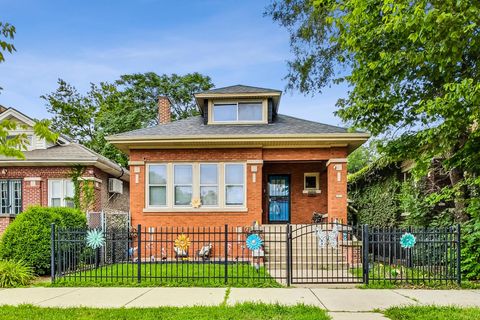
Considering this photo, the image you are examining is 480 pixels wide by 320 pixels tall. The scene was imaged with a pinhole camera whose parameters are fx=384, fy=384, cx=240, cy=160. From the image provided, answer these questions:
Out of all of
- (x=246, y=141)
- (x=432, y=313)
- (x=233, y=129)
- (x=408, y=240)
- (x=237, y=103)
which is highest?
(x=237, y=103)

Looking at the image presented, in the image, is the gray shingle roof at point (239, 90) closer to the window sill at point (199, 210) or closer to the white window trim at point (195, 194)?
the white window trim at point (195, 194)

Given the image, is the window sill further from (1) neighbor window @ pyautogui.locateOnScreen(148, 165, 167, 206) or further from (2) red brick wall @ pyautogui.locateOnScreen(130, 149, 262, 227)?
(1) neighbor window @ pyautogui.locateOnScreen(148, 165, 167, 206)

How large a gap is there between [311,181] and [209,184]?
4.64 m

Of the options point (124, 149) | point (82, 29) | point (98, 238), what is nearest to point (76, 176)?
point (124, 149)

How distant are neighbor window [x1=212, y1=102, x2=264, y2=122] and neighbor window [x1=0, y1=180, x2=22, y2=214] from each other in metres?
9.44

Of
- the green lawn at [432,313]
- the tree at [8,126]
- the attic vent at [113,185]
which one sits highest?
the tree at [8,126]

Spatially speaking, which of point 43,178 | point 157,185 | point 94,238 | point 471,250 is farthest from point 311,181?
point 43,178

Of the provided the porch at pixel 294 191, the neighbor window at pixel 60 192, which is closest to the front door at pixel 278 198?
the porch at pixel 294 191

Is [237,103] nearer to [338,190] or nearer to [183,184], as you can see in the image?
[183,184]

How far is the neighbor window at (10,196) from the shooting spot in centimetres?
1705

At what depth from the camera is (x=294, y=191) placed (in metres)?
16.5

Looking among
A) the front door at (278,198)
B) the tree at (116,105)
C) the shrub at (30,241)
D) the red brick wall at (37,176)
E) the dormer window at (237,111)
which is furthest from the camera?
the tree at (116,105)

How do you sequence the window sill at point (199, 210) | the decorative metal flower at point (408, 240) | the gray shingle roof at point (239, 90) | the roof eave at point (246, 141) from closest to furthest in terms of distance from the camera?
the decorative metal flower at point (408, 240) < the roof eave at point (246, 141) < the window sill at point (199, 210) < the gray shingle roof at point (239, 90)

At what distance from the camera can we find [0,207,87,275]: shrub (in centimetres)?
1066
